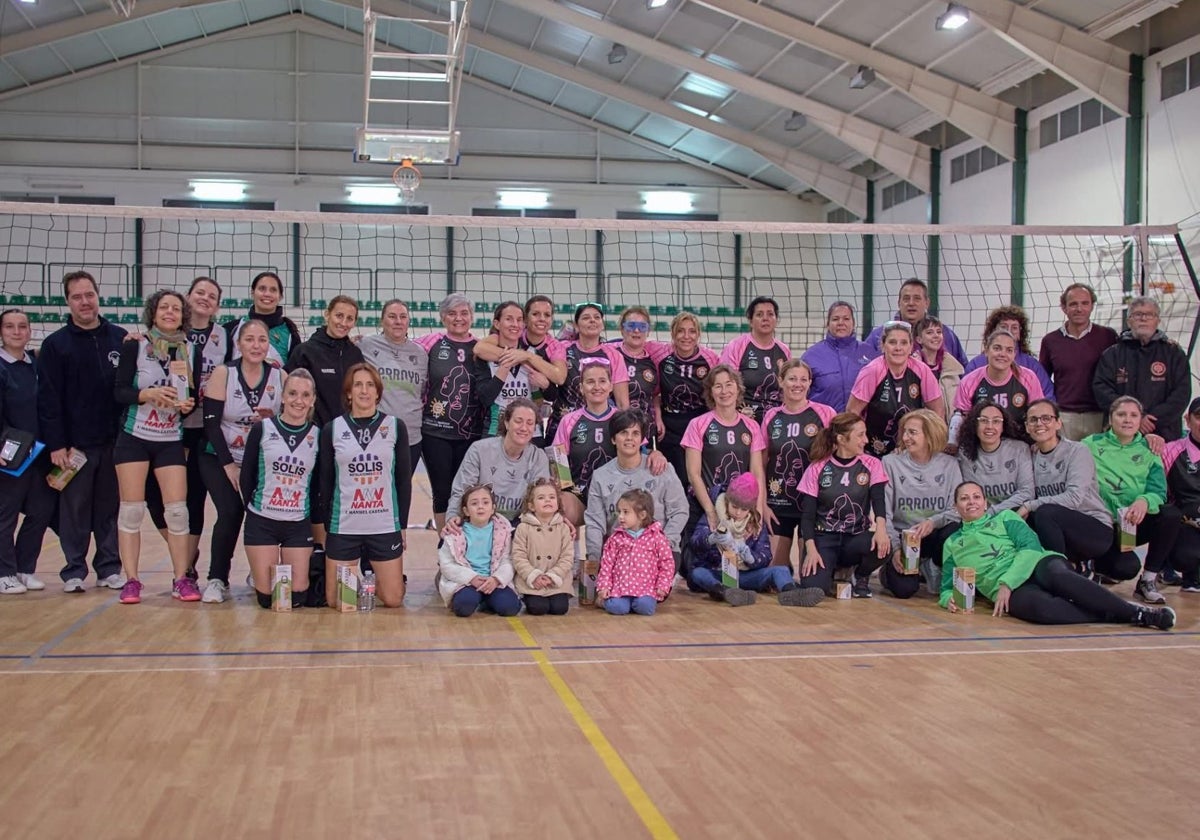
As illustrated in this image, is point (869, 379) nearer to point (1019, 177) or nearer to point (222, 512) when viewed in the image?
point (222, 512)

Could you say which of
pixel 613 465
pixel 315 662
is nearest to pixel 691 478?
pixel 613 465

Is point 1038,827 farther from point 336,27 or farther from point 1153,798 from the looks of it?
point 336,27

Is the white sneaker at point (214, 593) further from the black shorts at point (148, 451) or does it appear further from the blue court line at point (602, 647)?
the blue court line at point (602, 647)

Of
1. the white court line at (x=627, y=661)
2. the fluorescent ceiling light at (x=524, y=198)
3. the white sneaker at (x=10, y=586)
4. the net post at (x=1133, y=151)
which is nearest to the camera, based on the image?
the white court line at (x=627, y=661)

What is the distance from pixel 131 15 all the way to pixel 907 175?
13.4 metres

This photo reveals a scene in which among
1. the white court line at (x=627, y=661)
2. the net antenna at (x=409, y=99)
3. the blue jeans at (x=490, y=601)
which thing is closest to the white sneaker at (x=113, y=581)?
the white court line at (x=627, y=661)

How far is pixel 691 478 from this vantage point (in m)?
6.55

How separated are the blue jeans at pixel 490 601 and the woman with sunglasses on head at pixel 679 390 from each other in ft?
5.62

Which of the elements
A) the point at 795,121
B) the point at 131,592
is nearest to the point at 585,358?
the point at 131,592

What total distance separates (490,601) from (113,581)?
2373 millimetres

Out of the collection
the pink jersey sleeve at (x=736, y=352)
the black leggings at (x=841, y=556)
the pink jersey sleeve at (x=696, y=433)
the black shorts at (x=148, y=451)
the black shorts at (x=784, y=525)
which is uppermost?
the pink jersey sleeve at (x=736, y=352)

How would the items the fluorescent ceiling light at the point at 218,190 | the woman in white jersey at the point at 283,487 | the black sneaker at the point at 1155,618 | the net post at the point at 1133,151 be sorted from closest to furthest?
the black sneaker at the point at 1155,618, the woman in white jersey at the point at 283,487, the net post at the point at 1133,151, the fluorescent ceiling light at the point at 218,190

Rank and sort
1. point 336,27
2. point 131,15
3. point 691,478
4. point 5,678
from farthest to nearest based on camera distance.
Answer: point 336,27
point 131,15
point 691,478
point 5,678

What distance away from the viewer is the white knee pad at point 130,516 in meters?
5.96
